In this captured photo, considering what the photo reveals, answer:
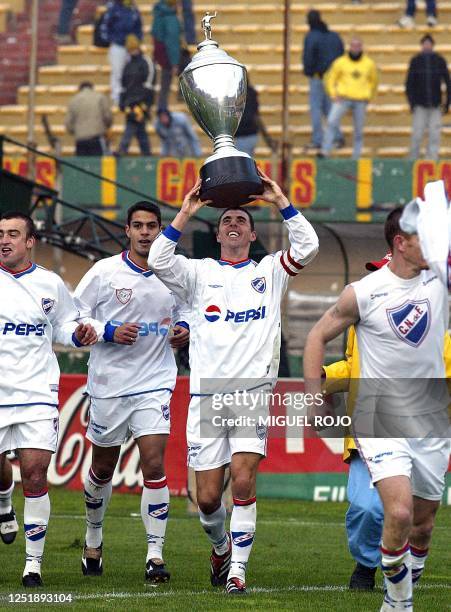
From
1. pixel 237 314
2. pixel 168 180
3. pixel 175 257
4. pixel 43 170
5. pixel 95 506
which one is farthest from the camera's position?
pixel 168 180

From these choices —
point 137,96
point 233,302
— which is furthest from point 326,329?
point 137,96

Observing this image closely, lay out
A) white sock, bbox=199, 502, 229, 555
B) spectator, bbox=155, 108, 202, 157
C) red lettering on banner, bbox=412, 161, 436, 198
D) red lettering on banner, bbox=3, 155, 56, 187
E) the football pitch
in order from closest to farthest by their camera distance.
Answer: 1. the football pitch
2. white sock, bbox=199, 502, 229, 555
3. red lettering on banner, bbox=412, 161, 436, 198
4. red lettering on banner, bbox=3, 155, 56, 187
5. spectator, bbox=155, 108, 202, 157

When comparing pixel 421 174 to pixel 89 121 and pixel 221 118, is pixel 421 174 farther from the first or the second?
pixel 221 118

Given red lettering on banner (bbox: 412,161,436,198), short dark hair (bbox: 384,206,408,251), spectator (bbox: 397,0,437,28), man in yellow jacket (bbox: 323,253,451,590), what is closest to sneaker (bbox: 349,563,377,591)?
man in yellow jacket (bbox: 323,253,451,590)

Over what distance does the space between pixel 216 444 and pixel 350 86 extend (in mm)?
13998

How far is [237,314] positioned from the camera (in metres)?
9.07

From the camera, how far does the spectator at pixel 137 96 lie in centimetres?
2228

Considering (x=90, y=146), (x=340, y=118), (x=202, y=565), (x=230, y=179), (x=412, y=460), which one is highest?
(x=340, y=118)

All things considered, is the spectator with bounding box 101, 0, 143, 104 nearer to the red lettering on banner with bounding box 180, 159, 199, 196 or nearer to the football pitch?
the red lettering on banner with bounding box 180, 159, 199, 196

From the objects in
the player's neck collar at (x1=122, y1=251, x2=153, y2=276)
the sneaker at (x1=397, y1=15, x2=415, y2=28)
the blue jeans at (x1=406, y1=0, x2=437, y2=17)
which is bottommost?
the player's neck collar at (x1=122, y1=251, x2=153, y2=276)

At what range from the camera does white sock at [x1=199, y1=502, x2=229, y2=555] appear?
9172 mm

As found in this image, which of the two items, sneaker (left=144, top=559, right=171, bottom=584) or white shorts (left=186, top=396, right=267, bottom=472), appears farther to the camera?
sneaker (left=144, top=559, right=171, bottom=584)

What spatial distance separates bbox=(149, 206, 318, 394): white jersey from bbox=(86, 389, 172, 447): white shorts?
0.72 metres

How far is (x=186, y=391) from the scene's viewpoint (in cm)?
1490
